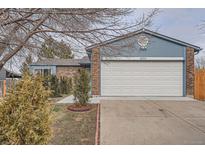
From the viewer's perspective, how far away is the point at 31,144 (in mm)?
4219

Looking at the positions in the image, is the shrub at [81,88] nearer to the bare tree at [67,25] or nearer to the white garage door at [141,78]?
the white garage door at [141,78]

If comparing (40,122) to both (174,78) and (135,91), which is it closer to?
(135,91)

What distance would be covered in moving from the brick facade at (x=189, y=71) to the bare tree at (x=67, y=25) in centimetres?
1271

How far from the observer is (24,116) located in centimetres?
414

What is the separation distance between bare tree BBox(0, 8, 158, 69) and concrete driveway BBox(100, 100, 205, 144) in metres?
2.76

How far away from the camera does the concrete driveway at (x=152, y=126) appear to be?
6352 millimetres

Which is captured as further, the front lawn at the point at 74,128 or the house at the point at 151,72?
the house at the point at 151,72

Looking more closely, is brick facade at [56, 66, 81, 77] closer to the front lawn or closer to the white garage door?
the white garage door

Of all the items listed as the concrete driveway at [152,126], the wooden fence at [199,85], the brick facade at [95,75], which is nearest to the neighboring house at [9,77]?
the concrete driveway at [152,126]

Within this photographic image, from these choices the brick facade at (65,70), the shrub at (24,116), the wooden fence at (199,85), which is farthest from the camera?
the brick facade at (65,70)

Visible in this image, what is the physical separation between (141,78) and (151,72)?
0.82 m

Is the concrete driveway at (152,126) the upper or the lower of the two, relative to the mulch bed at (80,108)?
lower

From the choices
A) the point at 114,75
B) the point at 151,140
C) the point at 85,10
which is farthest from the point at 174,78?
the point at 85,10

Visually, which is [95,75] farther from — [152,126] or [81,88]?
[152,126]
